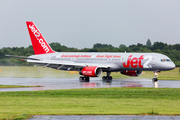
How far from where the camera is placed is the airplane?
38.4 meters

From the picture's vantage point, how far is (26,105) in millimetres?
17047

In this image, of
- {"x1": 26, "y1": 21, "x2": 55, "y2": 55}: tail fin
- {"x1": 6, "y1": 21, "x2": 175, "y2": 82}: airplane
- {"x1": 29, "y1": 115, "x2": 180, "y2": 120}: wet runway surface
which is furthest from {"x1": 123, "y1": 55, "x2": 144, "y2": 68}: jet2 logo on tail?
{"x1": 29, "y1": 115, "x2": 180, "y2": 120}: wet runway surface

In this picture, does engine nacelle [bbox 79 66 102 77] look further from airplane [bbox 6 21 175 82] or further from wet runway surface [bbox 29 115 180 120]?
wet runway surface [bbox 29 115 180 120]

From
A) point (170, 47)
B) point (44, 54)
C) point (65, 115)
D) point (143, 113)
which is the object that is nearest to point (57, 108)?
point (65, 115)

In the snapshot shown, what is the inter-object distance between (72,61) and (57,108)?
2883 centimetres

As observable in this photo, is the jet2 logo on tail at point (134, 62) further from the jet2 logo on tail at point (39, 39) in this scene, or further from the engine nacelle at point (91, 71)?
the jet2 logo on tail at point (39, 39)

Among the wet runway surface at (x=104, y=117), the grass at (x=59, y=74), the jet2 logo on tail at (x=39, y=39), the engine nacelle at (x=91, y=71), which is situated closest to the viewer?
the wet runway surface at (x=104, y=117)

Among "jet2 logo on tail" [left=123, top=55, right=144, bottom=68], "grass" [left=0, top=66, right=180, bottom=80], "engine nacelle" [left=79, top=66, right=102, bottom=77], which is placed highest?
"jet2 logo on tail" [left=123, top=55, right=144, bottom=68]

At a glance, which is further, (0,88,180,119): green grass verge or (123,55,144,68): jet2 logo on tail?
(123,55,144,68): jet2 logo on tail

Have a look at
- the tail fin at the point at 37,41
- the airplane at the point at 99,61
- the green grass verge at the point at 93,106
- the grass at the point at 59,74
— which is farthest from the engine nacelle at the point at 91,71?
the green grass verge at the point at 93,106

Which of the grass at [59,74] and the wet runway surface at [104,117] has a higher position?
the wet runway surface at [104,117]

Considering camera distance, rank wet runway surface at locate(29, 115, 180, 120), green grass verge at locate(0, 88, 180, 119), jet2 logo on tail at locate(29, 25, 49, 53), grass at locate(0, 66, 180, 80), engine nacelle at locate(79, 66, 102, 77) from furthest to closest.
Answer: jet2 logo on tail at locate(29, 25, 49, 53) → grass at locate(0, 66, 180, 80) → engine nacelle at locate(79, 66, 102, 77) → green grass verge at locate(0, 88, 180, 119) → wet runway surface at locate(29, 115, 180, 120)

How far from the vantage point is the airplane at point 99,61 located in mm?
38375

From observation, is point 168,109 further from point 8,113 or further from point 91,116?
point 8,113
